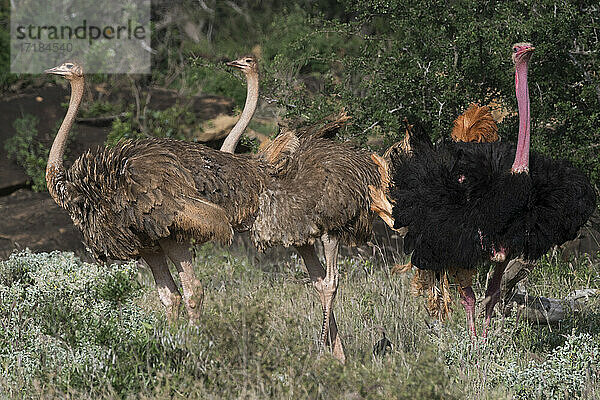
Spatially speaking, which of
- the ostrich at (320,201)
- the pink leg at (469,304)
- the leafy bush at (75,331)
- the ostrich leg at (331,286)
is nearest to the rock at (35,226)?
the leafy bush at (75,331)

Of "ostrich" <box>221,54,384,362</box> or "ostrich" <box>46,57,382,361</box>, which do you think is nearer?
"ostrich" <box>46,57,382,361</box>

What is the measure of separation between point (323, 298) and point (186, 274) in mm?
860

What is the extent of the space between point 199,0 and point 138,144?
449 inches

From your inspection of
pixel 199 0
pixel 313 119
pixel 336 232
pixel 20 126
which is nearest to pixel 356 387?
pixel 336 232

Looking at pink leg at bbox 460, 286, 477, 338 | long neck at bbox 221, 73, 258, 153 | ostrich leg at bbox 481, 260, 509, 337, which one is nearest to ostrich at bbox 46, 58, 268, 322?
long neck at bbox 221, 73, 258, 153

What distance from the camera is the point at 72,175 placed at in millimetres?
5168

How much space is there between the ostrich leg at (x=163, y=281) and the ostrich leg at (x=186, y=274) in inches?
6.1

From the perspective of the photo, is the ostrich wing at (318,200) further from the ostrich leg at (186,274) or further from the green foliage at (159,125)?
the green foliage at (159,125)

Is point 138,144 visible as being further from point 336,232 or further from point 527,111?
point 527,111

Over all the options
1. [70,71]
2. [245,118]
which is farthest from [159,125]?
[70,71]

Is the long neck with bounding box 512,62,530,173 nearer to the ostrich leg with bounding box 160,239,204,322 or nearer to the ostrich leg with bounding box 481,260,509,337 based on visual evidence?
the ostrich leg with bounding box 481,260,509,337

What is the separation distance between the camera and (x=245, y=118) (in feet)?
21.0

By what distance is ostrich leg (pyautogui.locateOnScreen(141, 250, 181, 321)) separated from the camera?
5398 millimetres

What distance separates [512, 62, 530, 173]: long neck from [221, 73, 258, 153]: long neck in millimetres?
2114
